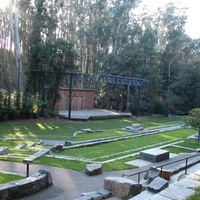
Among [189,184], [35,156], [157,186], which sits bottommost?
[35,156]

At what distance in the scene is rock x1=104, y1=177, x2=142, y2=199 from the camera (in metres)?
7.18

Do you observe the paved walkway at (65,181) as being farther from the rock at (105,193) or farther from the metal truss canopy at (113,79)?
the metal truss canopy at (113,79)

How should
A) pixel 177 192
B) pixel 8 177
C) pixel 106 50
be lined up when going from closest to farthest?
1. pixel 177 192
2. pixel 8 177
3. pixel 106 50

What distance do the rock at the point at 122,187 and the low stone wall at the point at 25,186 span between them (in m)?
1.90

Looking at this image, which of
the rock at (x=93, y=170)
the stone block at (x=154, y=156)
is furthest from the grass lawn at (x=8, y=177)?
the stone block at (x=154, y=156)

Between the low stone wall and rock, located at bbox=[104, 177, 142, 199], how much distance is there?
1.90m

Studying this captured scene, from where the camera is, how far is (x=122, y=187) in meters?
7.28

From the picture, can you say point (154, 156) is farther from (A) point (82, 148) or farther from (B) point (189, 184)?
(B) point (189, 184)

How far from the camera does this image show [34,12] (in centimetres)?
3250

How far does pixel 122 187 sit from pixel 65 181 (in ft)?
7.66

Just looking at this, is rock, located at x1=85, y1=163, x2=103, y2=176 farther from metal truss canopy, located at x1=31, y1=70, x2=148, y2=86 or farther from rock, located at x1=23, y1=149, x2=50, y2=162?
metal truss canopy, located at x1=31, y1=70, x2=148, y2=86

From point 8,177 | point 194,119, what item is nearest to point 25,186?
point 8,177

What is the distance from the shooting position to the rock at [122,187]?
718 cm

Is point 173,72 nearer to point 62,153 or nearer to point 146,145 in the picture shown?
point 146,145
